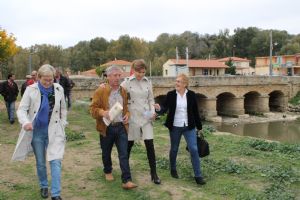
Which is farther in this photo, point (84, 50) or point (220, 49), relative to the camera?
point (220, 49)

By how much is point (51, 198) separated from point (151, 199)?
1.20 metres

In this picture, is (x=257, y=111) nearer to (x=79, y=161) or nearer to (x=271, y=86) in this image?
Answer: (x=271, y=86)

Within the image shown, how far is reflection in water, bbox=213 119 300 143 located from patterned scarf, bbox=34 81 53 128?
59.0 feet

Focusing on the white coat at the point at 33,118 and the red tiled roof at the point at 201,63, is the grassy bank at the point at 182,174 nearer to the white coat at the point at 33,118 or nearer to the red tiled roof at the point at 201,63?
the white coat at the point at 33,118

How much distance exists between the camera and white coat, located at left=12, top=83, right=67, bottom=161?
4516mm

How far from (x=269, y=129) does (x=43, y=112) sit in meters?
21.7

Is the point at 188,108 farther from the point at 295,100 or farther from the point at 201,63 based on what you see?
the point at 201,63

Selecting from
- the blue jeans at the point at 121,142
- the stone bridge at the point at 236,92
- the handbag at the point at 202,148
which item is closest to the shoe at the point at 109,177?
the blue jeans at the point at 121,142

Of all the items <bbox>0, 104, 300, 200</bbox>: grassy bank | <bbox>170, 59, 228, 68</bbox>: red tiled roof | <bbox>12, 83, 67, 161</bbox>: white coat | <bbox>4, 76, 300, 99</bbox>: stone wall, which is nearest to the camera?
<bbox>12, 83, 67, 161</bbox>: white coat

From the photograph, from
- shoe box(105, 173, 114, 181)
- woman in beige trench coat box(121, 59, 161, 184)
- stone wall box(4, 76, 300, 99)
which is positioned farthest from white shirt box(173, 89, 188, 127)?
stone wall box(4, 76, 300, 99)

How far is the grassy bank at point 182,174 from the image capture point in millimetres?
5027

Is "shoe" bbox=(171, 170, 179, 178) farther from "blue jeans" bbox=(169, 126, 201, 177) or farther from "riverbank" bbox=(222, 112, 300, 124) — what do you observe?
"riverbank" bbox=(222, 112, 300, 124)

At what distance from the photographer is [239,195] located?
16.5 feet

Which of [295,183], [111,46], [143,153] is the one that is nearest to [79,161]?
[143,153]
